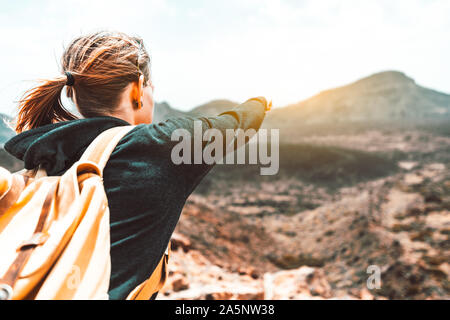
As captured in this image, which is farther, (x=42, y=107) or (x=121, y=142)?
(x=42, y=107)

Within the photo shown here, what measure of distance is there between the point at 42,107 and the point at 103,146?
50 cm

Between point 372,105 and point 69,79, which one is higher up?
point 372,105

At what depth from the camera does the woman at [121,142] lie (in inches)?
37.0

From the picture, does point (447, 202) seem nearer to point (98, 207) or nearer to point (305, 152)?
point (98, 207)

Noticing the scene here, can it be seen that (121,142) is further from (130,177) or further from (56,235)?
(56,235)

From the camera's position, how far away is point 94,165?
884 mm

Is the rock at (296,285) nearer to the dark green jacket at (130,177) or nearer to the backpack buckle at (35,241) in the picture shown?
the dark green jacket at (130,177)

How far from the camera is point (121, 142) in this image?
0.97 m

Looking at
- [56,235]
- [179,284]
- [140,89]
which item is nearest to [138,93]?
[140,89]

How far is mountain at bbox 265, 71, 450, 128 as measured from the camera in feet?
174

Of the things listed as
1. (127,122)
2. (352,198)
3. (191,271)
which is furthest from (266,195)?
(127,122)

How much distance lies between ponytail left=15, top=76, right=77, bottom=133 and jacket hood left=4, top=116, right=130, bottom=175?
0.25 metres

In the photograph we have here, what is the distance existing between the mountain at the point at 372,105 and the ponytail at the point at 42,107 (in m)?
50.5

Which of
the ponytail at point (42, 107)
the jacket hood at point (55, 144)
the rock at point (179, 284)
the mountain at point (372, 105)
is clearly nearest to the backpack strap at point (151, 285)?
the jacket hood at point (55, 144)
